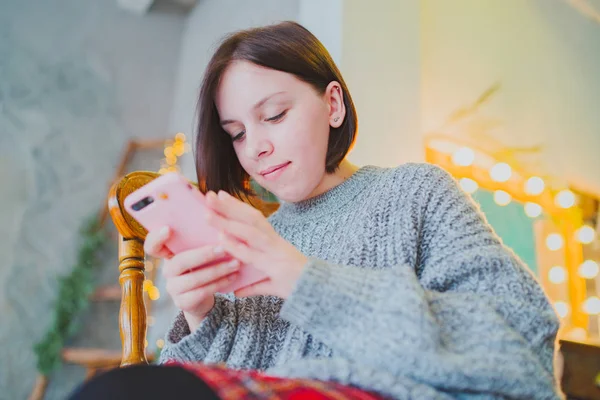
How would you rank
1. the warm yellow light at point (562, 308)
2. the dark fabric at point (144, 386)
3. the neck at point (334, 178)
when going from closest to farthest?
1. the dark fabric at point (144, 386)
2. the neck at point (334, 178)
3. the warm yellow light at point (562, 308)

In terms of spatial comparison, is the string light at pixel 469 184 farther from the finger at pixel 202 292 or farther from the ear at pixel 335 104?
the finger at pixel 202 292

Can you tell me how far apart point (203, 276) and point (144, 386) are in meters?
0.22

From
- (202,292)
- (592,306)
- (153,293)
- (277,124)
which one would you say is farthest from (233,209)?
(592,306)

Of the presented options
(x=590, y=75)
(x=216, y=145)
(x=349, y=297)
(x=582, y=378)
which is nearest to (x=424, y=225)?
(x=349, y=297)

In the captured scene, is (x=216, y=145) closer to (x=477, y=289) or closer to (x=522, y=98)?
(x=477, y=289)

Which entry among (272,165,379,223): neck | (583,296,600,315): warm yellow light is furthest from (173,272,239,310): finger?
(583,296,600,315): warm yellow light

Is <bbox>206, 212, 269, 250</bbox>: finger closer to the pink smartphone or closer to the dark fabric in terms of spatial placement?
the pink smartphone

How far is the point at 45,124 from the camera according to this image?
6.61ft

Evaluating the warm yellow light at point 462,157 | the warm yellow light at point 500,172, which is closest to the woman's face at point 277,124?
Result: the warm yellow light at point 462,157

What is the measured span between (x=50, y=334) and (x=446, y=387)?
73.0 inches

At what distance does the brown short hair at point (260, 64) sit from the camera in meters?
0.67

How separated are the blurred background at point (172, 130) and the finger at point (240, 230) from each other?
92 cm

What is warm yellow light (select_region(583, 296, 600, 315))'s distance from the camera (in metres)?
1.88

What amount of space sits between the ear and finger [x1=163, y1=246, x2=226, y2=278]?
353 mm
